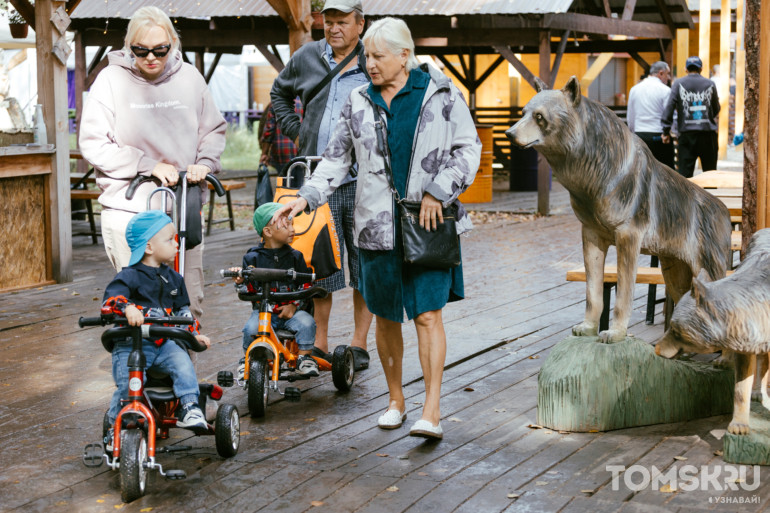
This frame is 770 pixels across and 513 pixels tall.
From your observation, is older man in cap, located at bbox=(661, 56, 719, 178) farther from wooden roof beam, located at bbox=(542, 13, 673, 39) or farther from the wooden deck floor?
the wooden deck floor

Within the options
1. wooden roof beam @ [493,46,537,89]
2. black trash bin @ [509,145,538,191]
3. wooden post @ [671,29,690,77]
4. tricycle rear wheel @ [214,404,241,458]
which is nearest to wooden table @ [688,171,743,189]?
tricycle rear wheel @ [214,404,241,458]

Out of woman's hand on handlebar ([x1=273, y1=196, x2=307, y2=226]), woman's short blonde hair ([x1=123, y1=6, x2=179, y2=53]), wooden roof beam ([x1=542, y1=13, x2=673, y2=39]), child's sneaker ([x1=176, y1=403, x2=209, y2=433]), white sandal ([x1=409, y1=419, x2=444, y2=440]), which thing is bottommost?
white sandal ([x1=409, y1=419, x2=444, y2=440])

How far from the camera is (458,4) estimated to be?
14.7 m

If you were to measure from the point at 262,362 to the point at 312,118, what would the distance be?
5.39ft

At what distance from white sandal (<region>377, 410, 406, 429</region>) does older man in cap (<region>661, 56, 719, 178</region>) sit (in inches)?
362

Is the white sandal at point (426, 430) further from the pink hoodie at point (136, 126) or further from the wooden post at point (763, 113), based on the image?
the wooden post at point (763, 113)

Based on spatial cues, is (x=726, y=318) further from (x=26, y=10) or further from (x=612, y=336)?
(x=26, y=10)

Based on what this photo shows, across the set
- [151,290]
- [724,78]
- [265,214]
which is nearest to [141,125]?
[265,214]

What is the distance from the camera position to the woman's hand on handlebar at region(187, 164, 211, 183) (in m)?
4.94

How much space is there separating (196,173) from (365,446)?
59.5 inches

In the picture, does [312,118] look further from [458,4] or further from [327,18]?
[458,4]

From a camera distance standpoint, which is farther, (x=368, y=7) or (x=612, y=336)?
(x=368, y=7)

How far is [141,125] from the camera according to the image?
5.05 m

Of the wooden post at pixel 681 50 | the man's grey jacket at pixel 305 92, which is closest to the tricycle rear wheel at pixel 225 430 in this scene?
the man's grey jacket at pixel 305 92
